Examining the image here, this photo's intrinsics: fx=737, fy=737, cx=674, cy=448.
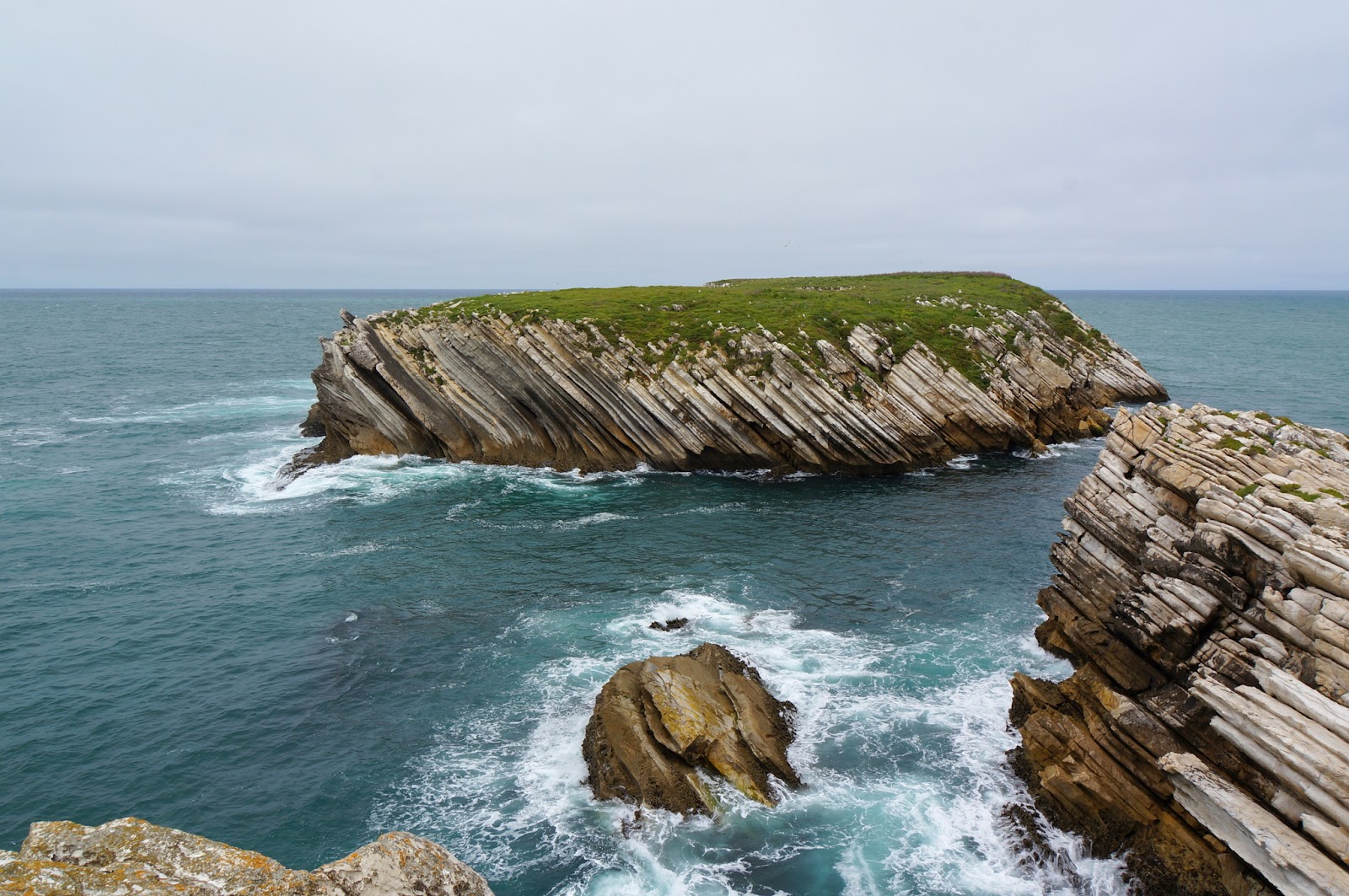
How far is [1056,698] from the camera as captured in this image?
2519 cm

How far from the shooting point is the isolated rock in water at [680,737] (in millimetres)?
23016

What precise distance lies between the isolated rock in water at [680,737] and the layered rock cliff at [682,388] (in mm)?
31202

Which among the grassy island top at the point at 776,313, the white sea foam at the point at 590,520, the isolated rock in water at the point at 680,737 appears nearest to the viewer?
the isolated rock in water at the point at 680,737

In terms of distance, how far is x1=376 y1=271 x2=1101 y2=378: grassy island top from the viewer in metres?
61.3

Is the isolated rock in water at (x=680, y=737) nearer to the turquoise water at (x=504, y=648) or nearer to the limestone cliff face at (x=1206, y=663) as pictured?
the turquoise water at (x=504, y=648)

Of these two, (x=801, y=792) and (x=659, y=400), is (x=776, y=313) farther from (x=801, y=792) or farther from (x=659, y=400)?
(x=801, y=792)

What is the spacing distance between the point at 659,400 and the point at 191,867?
4818 centimetres

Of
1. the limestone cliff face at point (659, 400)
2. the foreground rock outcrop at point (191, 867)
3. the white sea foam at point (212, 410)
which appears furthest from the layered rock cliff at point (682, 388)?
the foreground rock outcrop at point (191, 867)

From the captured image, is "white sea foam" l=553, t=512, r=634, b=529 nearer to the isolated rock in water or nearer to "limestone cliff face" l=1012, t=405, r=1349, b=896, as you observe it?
the isolated rock in water

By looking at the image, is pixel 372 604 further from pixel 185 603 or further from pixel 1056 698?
pixel 1056 698

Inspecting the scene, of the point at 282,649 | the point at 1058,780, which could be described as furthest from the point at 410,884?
the point at 282,649

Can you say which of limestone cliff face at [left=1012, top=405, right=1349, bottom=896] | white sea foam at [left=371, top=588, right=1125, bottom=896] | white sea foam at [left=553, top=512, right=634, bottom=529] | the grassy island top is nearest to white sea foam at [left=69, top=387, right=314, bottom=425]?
the grassy island top

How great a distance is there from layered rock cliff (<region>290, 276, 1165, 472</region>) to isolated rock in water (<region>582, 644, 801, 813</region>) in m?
31.2

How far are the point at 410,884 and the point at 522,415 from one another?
52.4 metres
